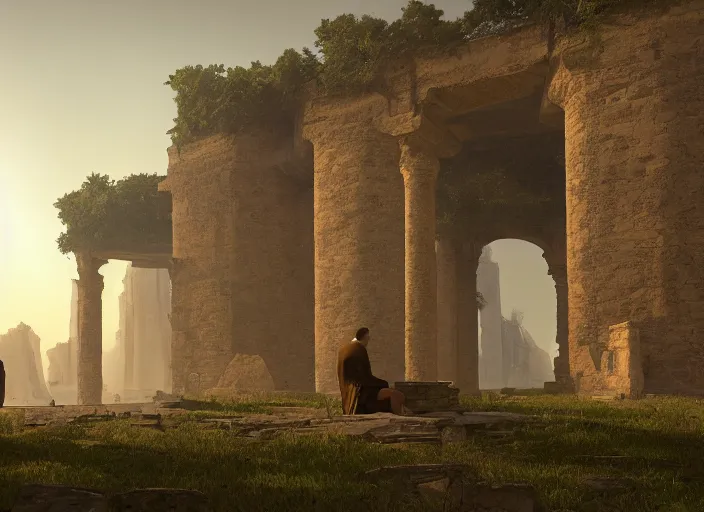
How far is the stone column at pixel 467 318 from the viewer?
83.9ft

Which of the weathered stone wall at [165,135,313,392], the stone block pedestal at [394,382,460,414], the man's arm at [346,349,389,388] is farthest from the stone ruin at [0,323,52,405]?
the man's arm at [346,349,389,388]

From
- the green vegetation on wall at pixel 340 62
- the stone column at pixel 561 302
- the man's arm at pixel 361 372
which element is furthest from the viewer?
the stone column at pixel 561 302

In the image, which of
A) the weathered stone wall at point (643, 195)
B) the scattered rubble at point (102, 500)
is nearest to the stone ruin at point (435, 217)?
the weathered stone wall at point (643, 195)

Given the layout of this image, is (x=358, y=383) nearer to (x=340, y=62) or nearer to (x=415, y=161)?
(x=415, y=161)

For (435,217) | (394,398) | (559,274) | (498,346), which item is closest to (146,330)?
(498,346)

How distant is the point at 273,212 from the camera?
22.8 meters

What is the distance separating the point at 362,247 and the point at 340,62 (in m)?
4.44

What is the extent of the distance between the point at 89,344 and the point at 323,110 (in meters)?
14.8

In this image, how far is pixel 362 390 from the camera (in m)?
9.23

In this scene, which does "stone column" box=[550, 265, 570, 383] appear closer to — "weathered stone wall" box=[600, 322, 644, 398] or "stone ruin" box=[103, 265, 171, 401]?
"weathered stone wall" box=[600, 322, 644, 398]

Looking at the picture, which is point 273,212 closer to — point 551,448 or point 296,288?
point 296,288

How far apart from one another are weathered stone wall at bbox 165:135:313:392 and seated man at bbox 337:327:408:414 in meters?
12.9

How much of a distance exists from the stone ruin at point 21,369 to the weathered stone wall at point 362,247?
57.0m

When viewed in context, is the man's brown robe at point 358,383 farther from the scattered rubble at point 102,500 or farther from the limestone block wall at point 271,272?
the limestone block wall at point 271,272
